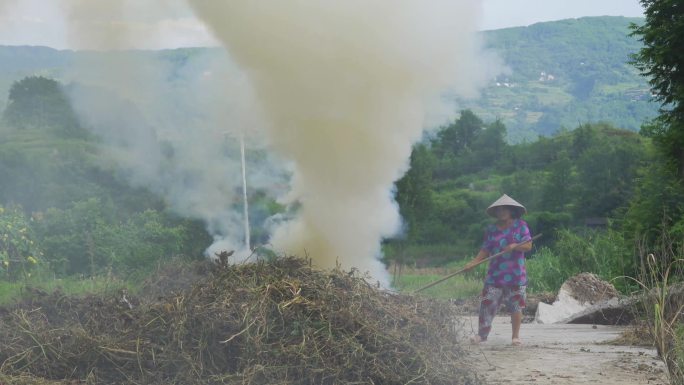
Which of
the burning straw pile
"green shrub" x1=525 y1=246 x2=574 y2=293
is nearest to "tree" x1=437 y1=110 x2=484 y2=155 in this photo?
"green shrub" x1=525 y1=246 x2=574 y2=293

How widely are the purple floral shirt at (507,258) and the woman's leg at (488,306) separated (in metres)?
0.09

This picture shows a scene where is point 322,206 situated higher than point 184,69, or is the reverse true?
point 184,69

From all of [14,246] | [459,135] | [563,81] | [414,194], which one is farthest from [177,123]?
[563,81]

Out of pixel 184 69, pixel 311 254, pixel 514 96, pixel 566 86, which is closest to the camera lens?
pixel 311 254

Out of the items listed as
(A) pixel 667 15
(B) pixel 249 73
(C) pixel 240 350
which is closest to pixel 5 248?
(B) pixel 249 73

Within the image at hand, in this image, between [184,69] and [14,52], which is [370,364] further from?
[14,52]

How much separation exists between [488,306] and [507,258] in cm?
58

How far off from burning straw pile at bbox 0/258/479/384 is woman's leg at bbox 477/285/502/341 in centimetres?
292

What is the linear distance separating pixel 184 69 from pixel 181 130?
72.5 inches

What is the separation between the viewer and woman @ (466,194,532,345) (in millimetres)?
10430

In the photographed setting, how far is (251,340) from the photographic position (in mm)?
6691

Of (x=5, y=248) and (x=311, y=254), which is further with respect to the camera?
(x=5, y=248)

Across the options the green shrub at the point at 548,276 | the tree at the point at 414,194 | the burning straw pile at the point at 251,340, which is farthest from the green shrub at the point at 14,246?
the tree at the point at 414,194

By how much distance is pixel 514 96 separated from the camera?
13400 centimetres
